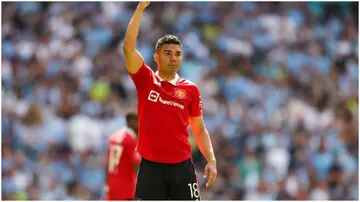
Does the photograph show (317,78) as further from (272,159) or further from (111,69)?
(111,69)

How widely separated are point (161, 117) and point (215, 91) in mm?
8811

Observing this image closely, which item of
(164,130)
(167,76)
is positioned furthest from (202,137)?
(167,76)

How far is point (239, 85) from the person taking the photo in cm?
1529

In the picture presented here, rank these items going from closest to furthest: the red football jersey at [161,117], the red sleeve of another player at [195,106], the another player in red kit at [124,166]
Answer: the red football jersey at [161,117] < the red sleeve of another player at [195,106] < the another player in red kit at [124,166]

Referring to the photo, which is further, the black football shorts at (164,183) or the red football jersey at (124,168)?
the red football jersey at (124,168)

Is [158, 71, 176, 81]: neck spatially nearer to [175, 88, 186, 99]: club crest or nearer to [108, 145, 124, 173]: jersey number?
[175, 88, 186, 99]: club crest

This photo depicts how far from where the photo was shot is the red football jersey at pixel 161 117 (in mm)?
6297

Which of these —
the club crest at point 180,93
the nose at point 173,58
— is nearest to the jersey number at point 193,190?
the club crest at point 180,93

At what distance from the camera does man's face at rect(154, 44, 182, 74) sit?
21.0 ft

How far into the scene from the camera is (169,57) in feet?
21.0

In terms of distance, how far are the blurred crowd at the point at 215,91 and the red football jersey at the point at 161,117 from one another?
22.8 ft

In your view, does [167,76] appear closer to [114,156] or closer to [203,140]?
[203,140]

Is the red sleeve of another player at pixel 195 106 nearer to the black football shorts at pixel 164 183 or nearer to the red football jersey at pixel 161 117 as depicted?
the red football jersey at pixel 161 117

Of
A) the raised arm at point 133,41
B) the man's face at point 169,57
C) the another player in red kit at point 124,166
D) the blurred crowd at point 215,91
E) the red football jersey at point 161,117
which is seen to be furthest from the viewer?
the blurred crowd at point 215,91
